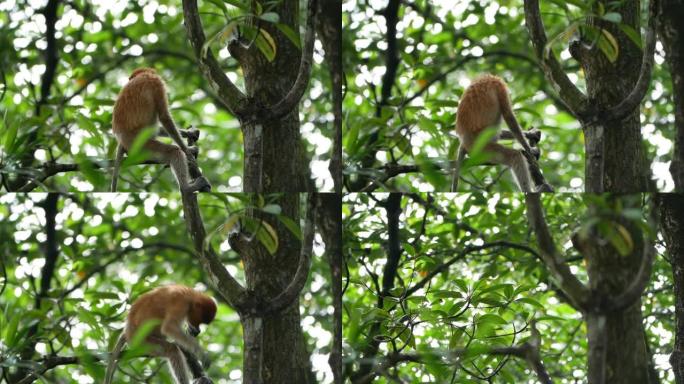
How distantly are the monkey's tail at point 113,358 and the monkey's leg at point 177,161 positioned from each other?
84 centimetres

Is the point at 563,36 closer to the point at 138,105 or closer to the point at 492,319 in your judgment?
the point at 492,319

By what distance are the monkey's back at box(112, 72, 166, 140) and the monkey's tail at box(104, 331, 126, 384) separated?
107 cm

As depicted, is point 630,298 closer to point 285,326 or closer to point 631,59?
point 631,59

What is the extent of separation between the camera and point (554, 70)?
4.39 meters

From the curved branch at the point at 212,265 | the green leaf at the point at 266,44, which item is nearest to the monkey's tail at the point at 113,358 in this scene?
the curved branch at the point at 212,265

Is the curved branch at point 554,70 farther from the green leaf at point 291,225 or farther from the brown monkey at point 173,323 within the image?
the brown monkey at point 173,323

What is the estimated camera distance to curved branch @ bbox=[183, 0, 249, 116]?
4.31 m

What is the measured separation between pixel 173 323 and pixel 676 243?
253 cm

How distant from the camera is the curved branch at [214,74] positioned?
4.31 metres

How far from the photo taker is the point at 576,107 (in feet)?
14.3

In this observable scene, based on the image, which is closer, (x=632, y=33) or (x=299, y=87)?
(x=632, y=33)

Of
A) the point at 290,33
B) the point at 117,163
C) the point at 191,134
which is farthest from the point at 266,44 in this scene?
the point at 117,163

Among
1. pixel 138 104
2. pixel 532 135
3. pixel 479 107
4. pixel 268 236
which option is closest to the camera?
pixel 268 236

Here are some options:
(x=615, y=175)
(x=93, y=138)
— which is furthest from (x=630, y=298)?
(x=93, y=138)
